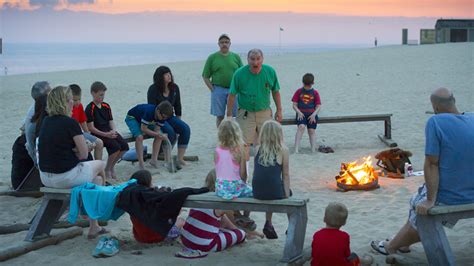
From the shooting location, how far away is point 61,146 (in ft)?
18.5

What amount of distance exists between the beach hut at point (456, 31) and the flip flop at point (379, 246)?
6985 centimetres

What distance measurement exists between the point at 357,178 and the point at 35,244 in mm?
3746

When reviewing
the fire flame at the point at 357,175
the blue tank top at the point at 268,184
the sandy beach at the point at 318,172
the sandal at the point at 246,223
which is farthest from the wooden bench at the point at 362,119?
the blue tank top at the point at 268,184

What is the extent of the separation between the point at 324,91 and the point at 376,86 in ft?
6.51

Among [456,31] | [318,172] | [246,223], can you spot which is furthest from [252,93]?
[456,31]

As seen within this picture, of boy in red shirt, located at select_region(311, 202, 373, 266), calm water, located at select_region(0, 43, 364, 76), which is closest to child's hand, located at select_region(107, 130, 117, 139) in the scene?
boy in red shirt, located at select_region(311, 202, 373, 266)

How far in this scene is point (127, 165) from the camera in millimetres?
9531

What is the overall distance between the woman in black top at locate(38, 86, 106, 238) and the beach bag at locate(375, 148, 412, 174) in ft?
13.3

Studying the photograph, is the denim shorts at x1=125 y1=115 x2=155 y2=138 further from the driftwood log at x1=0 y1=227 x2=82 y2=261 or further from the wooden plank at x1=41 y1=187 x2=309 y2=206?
the wooden plank at x1=41 y1=187 x2=309 y2=206

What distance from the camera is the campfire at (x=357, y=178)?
7.64 meters

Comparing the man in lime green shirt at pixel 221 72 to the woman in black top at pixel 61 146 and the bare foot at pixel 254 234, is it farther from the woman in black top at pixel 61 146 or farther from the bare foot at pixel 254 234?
the woman in black top at pixel 61 146

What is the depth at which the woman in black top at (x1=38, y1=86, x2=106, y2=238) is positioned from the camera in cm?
563

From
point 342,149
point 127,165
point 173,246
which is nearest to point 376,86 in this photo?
point 342,149

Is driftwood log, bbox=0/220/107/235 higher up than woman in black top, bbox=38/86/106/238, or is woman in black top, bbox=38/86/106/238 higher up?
woman in black top, bbox=38/86/106/238
